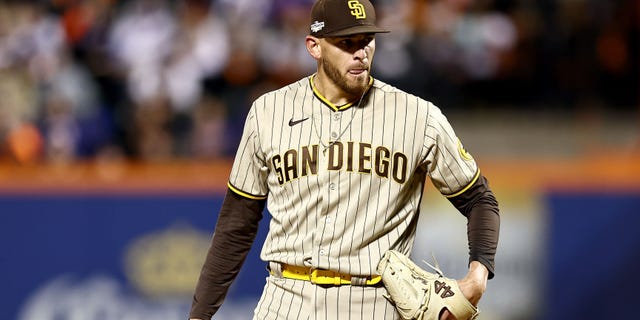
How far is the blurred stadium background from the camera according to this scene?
326 inches

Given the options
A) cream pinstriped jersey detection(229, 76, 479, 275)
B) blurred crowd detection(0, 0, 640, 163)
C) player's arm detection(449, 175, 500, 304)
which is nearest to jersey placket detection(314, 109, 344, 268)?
cream pinstriped jersey detection(229, 76, 479, 275)

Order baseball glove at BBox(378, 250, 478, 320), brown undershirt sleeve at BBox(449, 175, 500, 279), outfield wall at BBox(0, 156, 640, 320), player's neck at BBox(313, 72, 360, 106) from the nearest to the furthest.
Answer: baseball glove at BBox(378, 250, 478, 320) < brown undershirt sleeve at BBox(449, 175, 500, 279) < player's neck at BBox(313, 72, 360, 106) < outfield wall at BBox(0, 156, 640, 320)

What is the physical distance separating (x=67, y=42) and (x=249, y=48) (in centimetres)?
179

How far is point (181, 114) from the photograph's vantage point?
9.93 metres

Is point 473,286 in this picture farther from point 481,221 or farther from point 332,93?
point 332,93

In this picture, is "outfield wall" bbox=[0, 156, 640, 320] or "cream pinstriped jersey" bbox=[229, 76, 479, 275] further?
"outfield wall" bbox=[0, 156, 640, 320]

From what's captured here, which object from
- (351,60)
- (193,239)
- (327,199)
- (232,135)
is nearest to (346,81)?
(351,60)

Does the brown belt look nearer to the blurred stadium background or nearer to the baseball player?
the baseball player

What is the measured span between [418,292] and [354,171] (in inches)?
20.0

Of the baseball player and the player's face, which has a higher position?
the player's face

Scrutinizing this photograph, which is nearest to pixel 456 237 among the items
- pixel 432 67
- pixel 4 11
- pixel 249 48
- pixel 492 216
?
pixel 432 67

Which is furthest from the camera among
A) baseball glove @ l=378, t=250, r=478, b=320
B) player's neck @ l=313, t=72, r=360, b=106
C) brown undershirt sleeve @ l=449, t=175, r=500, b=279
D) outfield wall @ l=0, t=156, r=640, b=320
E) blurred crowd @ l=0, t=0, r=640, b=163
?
blurred crowd @ l=0, t=0, r=640, b=163

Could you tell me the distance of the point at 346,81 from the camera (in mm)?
4141

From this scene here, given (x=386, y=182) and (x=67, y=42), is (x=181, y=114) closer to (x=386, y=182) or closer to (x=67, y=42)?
(x=67, y=42)
